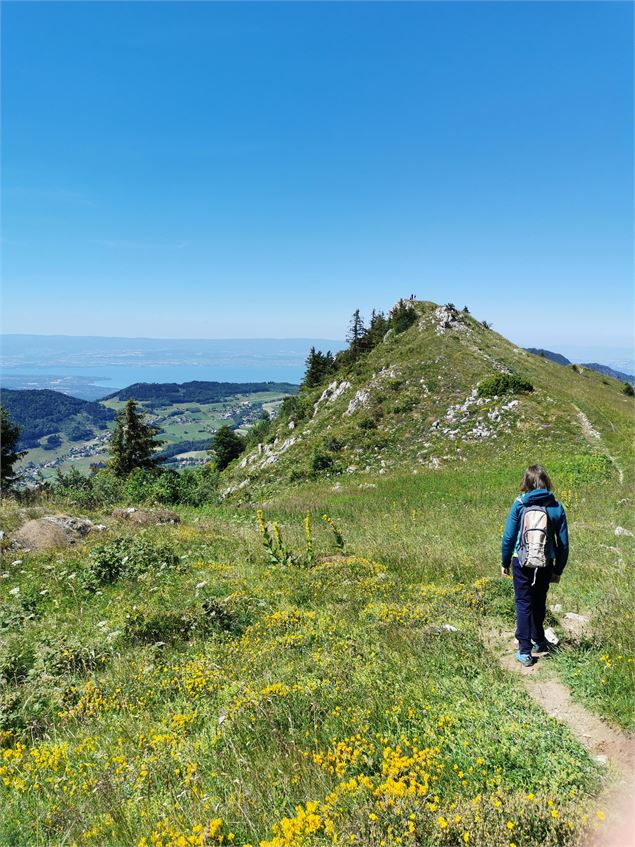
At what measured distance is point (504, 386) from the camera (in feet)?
112

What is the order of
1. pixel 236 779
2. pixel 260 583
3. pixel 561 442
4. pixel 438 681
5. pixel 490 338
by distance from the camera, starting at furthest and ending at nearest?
pixel 490 338, pixel 561 442, pixel 260 583, pixel 438 681, pixel 236 779

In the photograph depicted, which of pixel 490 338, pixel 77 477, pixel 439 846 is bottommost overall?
pixel 77 477

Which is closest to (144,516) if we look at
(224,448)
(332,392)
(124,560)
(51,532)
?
(51,532)

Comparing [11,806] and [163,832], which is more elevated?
[163,832]

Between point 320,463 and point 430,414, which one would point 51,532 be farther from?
point 430,414

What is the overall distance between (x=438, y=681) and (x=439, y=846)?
7.43 ft

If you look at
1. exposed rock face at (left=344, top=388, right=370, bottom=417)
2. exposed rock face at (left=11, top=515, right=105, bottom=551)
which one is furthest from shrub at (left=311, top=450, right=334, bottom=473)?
exposed rock face at (left=11, top=515, right=105, bottom=551)

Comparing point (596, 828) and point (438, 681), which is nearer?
point (596, 828)

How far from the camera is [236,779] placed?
3.88 meters

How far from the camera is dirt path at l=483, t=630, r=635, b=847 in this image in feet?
10.4

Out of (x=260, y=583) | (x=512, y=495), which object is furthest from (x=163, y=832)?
(x=512, y=495)

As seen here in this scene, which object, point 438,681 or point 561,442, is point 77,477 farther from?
point 561,442

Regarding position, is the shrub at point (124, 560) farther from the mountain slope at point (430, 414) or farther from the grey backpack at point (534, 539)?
the mountain slope at point (430, 414)

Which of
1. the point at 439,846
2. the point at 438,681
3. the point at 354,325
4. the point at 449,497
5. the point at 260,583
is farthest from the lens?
the point at 354,325
